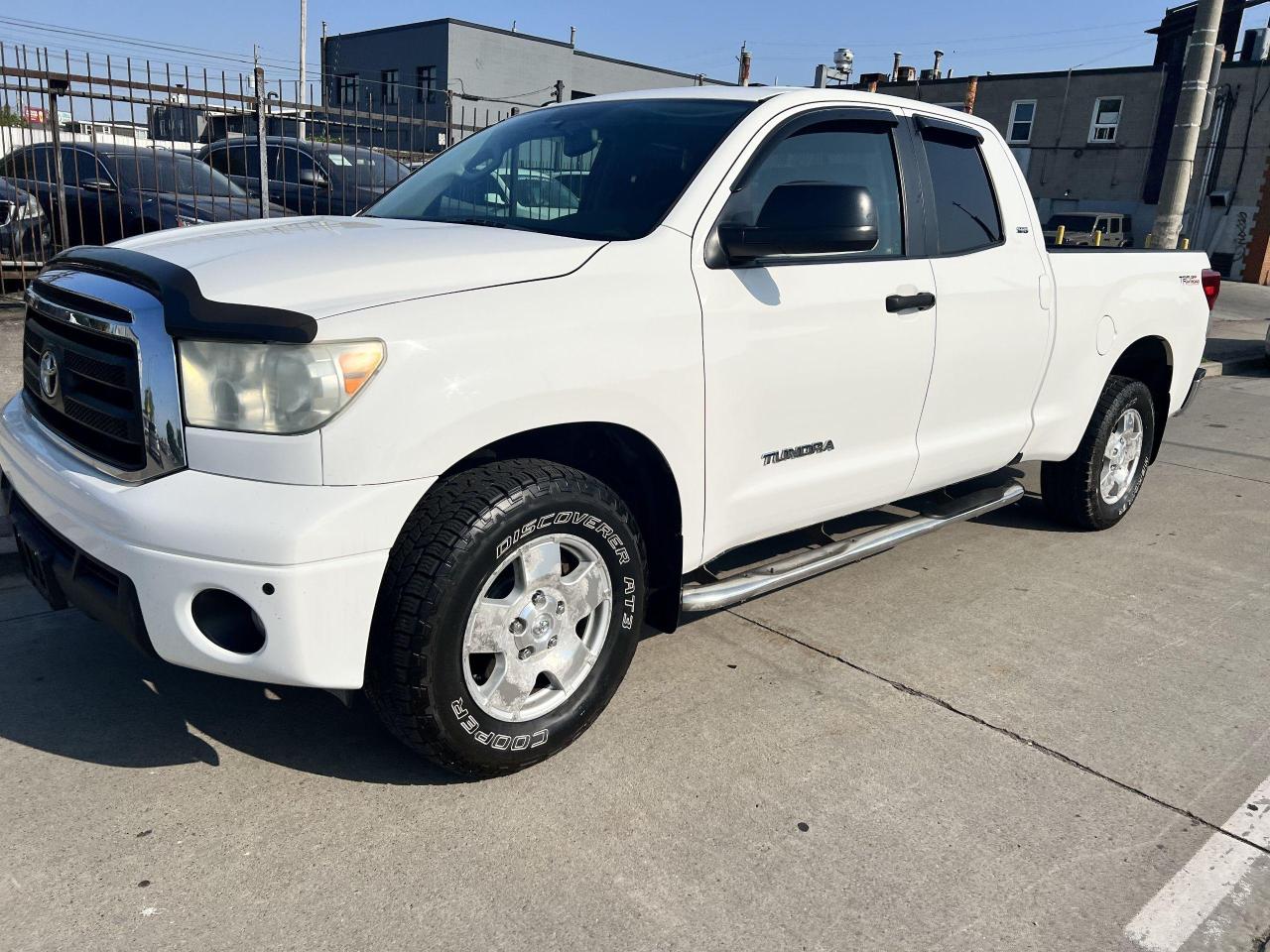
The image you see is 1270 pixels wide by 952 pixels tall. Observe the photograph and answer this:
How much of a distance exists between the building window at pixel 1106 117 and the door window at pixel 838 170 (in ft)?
117

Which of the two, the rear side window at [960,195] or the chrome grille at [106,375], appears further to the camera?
the rear side window at [960,195]

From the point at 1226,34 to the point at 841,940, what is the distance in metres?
40.0

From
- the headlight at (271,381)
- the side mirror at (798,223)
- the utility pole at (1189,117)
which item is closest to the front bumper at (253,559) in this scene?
the headlight at (271,381)

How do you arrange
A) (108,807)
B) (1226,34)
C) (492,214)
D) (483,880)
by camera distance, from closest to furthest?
(483,880) < (108,807) < (492,214) < (1226,34)

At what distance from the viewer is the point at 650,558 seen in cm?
326

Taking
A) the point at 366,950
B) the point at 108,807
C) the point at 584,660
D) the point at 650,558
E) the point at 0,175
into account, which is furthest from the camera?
the point at 0,175

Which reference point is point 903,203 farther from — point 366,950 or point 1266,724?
point 366,950

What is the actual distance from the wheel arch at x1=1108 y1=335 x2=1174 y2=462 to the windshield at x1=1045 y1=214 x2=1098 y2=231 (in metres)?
26.4

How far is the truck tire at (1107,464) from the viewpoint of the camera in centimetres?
511

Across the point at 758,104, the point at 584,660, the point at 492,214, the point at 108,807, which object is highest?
the point at 758,104

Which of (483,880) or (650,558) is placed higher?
(650,558)

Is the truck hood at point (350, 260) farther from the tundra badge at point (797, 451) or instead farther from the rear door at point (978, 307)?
the rear door at point (978, 307)

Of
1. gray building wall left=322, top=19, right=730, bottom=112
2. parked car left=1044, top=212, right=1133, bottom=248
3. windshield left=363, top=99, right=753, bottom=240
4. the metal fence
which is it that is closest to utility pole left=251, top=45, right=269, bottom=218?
the metal fence

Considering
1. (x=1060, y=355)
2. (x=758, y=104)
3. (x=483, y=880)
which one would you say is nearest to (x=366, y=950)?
(x=483, y=880)
